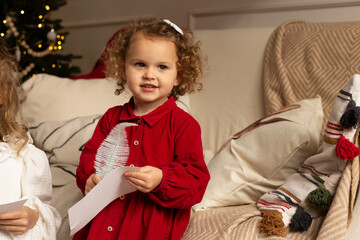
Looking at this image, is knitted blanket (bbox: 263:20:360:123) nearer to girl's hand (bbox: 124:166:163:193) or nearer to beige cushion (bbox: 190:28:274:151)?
beige cushion (bbox: 190:28:274:151)

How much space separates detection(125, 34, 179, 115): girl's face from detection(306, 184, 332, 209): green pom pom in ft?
1.65

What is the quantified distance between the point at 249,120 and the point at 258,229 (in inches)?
33.2

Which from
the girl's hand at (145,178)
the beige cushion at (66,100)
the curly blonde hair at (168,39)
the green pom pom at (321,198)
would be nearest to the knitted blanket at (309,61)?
the beige cushion at (66,100)

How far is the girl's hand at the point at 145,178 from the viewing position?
3.21ft

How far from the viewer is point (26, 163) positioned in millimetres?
1145

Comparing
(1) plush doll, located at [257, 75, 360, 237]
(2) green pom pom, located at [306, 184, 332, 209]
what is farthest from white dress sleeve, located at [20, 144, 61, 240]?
(2) green pom pom, located at [306, 184, 332, 209]

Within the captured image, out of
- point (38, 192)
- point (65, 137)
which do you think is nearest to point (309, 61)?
point (65, 137)

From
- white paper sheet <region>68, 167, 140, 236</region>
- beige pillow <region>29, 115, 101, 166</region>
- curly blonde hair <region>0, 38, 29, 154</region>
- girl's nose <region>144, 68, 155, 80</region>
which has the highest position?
girl's nose <region>144, 68, 155, 80</region>

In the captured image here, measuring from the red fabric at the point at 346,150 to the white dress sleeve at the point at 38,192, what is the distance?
0.80 m

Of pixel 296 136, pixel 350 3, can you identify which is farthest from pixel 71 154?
pixel 350 3

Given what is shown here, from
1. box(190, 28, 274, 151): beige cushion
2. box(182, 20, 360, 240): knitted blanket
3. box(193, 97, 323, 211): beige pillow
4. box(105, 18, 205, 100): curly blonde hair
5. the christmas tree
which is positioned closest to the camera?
box(105, 18, 205, 100): curly blonde hair

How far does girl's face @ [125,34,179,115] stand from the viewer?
3.63 feet

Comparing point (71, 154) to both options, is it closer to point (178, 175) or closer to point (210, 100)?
point (210, 100)

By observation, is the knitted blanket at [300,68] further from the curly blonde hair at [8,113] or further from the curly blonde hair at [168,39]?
the curly blonde hair at [8,113]
